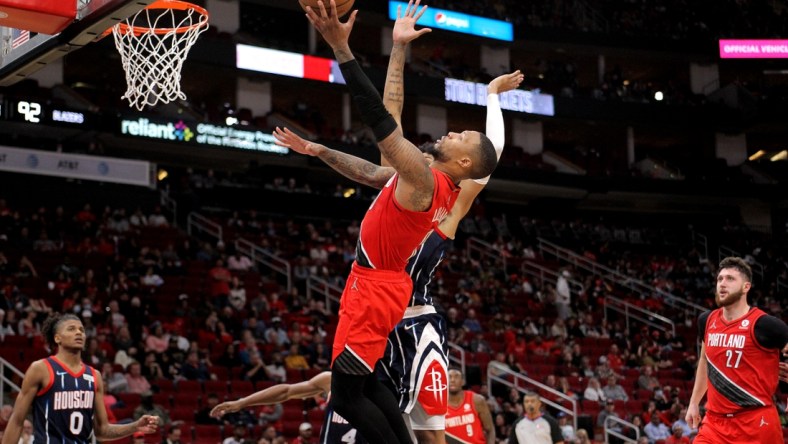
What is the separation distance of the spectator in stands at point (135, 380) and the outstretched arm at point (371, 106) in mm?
10869

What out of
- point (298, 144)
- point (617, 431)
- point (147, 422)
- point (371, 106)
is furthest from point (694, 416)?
point (617, 431)

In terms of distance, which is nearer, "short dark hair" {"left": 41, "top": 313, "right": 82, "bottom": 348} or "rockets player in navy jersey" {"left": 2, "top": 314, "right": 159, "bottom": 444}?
"rockets player in navy jersey" {"left": 2, "top": 314, "right": 159, "bottom": 444}

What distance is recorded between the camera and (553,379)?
19547 millimetres

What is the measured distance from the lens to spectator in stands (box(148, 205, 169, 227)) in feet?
74.6

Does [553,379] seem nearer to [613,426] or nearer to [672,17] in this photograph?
[613,426]

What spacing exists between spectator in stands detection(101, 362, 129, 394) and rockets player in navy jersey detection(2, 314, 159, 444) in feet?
25.5

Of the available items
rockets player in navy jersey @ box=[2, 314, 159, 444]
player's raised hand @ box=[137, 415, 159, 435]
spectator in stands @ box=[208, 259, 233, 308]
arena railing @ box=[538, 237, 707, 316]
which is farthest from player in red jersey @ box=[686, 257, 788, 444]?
arena railing @ box=[538, 237, 707, 316]

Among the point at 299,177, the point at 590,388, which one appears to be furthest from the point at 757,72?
the point at 590,388

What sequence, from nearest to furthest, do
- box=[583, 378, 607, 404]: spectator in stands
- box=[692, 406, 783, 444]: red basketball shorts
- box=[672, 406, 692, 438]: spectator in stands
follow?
1. box=[692, 406, 783, 444]: red basketball shorts
2. box=[672, 406, 692, 438]: spectator in stands
3. box=[583, 378, 607, 404]: spectator in stands

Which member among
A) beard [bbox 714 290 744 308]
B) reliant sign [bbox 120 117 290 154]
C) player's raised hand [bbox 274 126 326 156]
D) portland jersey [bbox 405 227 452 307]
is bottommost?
beard [bbox 714 290 744 308]

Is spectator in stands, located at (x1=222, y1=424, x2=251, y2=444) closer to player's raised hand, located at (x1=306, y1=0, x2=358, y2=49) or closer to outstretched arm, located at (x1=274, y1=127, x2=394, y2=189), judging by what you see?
outstretched arm, located at (x1=274, y1=127, x2=394, y2=189)

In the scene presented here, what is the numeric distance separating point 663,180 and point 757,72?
8.30 metres

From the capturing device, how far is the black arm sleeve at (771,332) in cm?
719

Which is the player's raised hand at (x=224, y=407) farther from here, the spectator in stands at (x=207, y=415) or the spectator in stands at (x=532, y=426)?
the spectator in stands at (x=207, y=415)
